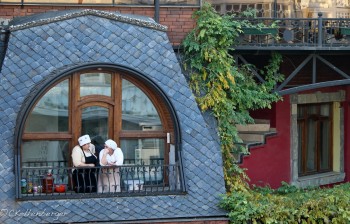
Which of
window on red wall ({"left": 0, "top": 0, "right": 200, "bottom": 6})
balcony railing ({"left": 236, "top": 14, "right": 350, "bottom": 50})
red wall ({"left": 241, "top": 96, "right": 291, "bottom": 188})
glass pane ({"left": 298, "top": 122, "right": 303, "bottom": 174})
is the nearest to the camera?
window on red wall ({"left": 0, "top": 0, "right": 200, "bottom": 6})

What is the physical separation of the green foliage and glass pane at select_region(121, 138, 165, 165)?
1462mm

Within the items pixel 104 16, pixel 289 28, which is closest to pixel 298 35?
pixel 289 28

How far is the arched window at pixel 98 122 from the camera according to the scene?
16.9 meters

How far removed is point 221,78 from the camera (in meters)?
17.7

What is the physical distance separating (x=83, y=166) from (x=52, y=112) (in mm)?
999

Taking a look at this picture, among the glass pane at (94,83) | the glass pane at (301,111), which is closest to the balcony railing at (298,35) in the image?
the glass pane at (94,83)

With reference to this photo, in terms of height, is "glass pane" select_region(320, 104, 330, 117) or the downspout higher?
the downspout

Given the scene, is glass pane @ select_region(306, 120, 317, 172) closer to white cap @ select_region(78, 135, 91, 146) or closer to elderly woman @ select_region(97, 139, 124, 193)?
elderly woman @ select_region(97, 139, 124, 193)

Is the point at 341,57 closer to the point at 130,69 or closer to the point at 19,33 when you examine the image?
the point at 130,69

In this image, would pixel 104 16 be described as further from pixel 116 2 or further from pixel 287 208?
pixel 287 208

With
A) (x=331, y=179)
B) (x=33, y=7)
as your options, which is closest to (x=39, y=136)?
(x=33, y=7)

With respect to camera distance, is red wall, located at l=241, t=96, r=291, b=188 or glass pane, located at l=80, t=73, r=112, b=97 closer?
glass pane, located at l=80, t=73, r=112, b=97

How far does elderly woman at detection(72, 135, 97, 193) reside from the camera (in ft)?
55.0

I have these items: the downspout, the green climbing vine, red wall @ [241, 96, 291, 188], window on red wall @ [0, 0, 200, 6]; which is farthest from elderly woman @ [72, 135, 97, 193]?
red wall @ [241, 96, 291, 188]
